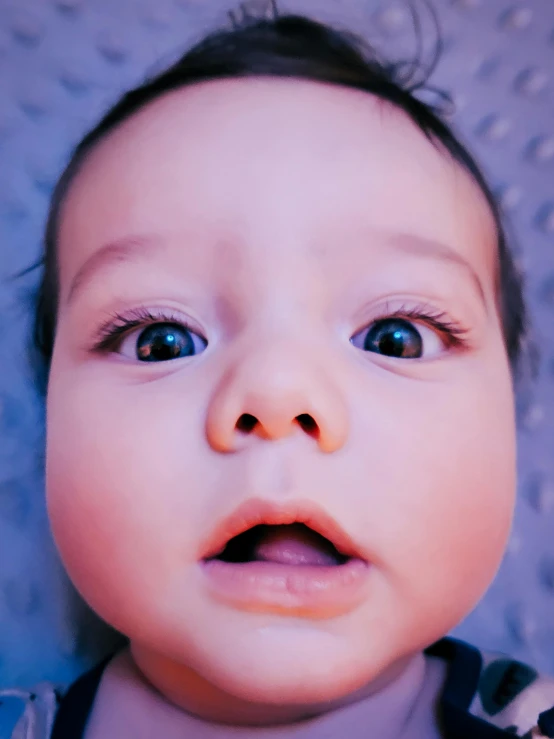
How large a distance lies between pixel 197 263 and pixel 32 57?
1.76ft

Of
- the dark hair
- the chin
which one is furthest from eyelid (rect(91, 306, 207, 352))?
the chin

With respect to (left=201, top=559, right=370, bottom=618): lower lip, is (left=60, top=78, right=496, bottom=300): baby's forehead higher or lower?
higher

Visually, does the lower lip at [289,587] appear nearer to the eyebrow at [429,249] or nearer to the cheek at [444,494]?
the cheek at [444,494]

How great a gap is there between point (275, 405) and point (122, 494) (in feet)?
0.37

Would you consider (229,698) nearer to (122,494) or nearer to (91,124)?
(122,494)

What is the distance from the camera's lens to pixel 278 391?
1.40 feet

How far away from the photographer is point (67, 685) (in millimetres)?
688

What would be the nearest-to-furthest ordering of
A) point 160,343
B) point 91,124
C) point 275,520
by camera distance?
point 275,520 < point 160,343 < point 91,124

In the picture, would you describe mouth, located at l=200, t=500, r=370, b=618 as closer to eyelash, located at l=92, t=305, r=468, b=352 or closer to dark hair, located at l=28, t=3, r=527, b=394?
eyelash, located at l=92, t=305, r=468, b=352

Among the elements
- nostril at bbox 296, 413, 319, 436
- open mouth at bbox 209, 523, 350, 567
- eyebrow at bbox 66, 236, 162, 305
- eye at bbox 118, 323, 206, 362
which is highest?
nostril at bbox 296, 413, 319, 436

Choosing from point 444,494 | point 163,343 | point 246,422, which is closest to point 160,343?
point 163,343

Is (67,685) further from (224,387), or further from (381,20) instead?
(381,20)

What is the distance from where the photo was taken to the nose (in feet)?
1.40

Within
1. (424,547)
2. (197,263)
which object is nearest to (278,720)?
(424,547)
